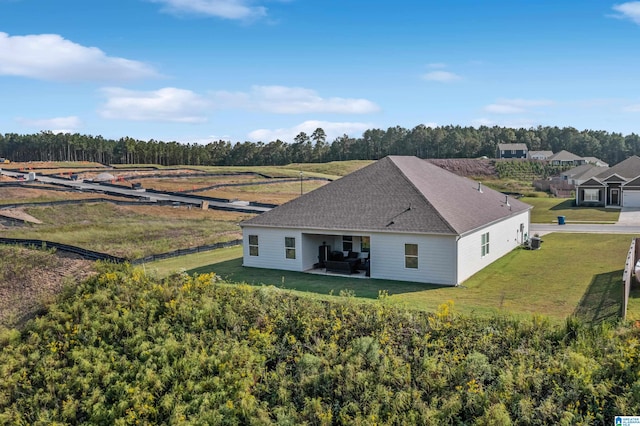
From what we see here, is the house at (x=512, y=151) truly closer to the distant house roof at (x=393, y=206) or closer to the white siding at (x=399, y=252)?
the distant house roof at (x=393, y=206)

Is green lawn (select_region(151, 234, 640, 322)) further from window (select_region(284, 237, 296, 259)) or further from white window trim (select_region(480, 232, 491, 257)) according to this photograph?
window (select_region(284, 237, 296, 259))

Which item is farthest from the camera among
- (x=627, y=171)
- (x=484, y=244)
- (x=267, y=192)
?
(x=267, y=192)

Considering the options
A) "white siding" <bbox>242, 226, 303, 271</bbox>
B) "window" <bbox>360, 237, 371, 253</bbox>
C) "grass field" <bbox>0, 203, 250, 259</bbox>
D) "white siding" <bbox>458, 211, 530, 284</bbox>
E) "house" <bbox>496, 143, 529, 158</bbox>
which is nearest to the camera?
"white siding" <bbox>458, 211, 530, 284</bbox>

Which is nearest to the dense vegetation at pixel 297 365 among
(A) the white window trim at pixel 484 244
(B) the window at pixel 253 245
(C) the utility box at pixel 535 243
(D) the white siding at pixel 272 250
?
(D) the white siding at pixel 272 250

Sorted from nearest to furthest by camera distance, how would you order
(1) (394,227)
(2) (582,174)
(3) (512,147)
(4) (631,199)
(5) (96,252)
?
1. (1) (394,227)
2. (5) (96,252)
3. (4) (631,199)
4. (2) (582,174)
5. (3) (512,147)

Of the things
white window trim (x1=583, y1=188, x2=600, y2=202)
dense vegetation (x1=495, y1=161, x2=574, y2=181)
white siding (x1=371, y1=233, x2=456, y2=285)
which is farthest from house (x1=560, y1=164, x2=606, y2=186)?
white siding (x1=371, y1=233, x2=456, y2=285)

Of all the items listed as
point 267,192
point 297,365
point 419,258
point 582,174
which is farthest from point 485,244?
point 582,174

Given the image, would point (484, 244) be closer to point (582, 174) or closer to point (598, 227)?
point (598, 227)

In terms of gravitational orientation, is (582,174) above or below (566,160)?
below
